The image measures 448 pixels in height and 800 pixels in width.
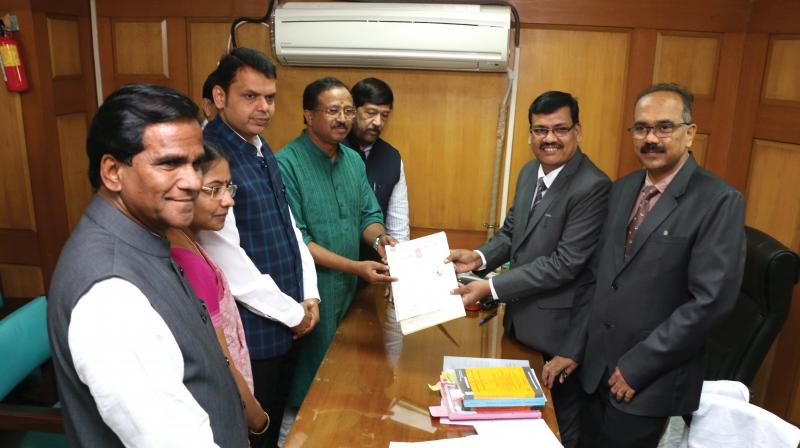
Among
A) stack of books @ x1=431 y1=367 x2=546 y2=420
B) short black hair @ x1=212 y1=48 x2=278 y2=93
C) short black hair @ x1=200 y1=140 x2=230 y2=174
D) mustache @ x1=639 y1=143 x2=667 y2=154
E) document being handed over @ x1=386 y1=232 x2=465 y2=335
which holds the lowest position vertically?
stack of books @ x1=431 y1=367 x2=546 y2=420

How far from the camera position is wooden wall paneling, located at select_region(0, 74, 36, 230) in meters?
2.91

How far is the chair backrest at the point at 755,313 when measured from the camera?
190cm

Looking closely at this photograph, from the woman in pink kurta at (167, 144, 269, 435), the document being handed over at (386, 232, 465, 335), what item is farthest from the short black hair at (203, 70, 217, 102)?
the document being handed over at (386, 232, 465, 335)

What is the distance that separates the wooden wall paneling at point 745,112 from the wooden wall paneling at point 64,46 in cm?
348

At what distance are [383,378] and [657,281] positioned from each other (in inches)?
34.7

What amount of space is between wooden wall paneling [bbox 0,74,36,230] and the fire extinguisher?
0.09 m

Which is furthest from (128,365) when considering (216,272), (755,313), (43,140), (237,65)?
(43,140)

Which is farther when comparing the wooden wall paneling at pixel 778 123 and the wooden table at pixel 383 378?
the wooden wall paneling at pixel 778 123

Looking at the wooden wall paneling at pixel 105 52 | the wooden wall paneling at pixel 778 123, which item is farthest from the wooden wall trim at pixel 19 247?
the wooden wall paneling at pixel 778 123

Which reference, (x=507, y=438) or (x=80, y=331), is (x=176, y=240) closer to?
(x=80, y=331)

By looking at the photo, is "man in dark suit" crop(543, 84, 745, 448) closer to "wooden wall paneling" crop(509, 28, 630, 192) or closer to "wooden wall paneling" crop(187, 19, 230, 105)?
"wooden wall paneling" crop(509, 28, 630, 192)

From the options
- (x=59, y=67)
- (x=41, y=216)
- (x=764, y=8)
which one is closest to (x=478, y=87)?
(x=764, y=8)

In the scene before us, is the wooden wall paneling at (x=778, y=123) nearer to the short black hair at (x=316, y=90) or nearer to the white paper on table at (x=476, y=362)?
the white paper on table at (x=476, y=362)

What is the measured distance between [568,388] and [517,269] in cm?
48
